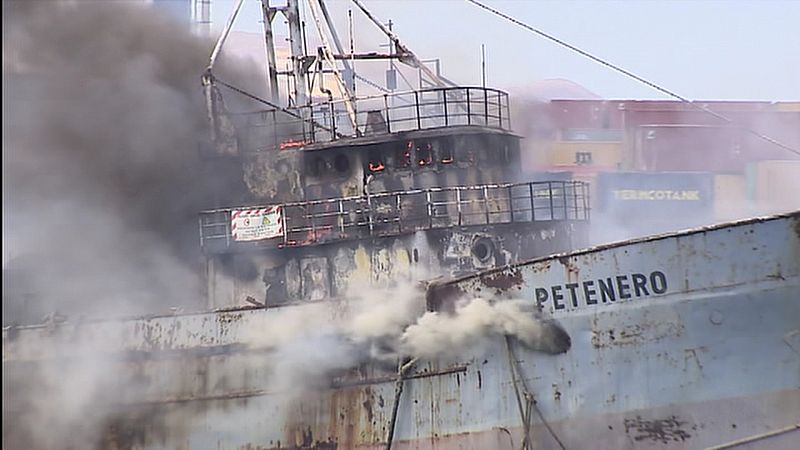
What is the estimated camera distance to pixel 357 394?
1144 centimetres

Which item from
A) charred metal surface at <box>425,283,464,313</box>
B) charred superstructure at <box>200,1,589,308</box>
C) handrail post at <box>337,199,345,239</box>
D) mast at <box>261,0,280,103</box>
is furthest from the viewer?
mast at <box>261,0,280,103</box>

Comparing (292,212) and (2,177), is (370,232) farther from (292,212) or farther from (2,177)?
(2,177)

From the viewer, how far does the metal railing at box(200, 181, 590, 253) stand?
13008 millimetres

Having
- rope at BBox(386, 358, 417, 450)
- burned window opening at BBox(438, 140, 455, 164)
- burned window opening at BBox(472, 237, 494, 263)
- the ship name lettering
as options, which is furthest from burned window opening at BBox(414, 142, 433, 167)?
rope at BBox(386, 358, 417, 450)

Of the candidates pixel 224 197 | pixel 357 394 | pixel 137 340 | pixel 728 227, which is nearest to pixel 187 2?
pixel 224 197

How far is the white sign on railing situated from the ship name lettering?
172 inches

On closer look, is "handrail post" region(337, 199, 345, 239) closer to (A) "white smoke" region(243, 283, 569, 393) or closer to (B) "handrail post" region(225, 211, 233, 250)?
(A) "white smoke" region(243, 283, 569, 393)

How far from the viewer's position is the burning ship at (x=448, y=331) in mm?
10523

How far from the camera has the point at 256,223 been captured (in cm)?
1352

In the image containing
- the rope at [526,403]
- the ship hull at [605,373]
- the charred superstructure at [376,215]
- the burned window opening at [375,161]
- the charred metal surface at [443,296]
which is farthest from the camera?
the burned window opening at [375,161]

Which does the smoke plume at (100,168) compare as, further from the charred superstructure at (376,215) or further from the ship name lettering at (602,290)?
the ship name lettering at (602,290)

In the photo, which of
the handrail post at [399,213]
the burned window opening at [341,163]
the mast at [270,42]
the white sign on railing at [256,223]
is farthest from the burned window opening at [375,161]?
the mast at [270,42]

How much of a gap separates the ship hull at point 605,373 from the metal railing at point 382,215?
6.49 feet

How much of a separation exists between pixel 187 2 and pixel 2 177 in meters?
16.1
